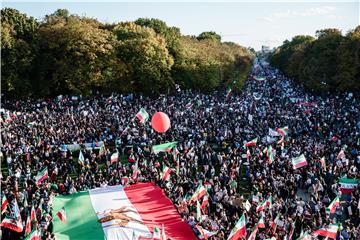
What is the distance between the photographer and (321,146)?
92.1ft

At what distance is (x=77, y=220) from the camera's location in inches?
741

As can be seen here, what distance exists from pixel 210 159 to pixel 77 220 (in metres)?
11.0

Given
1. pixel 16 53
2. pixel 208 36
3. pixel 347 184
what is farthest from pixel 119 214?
pixel 208 36

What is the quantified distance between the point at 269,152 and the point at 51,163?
13.3 meters

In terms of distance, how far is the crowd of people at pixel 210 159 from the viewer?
18469 mm

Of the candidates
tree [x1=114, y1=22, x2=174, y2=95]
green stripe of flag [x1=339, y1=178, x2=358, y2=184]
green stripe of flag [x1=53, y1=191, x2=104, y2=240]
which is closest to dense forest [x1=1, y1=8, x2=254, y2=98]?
tree [x1=114, y1=22, x2=174, y2=95]

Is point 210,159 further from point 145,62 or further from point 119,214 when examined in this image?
point 145,62

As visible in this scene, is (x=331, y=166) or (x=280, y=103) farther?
(x=280, y=103)

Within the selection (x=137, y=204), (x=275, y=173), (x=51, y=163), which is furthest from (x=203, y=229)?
(x=51, y=163)

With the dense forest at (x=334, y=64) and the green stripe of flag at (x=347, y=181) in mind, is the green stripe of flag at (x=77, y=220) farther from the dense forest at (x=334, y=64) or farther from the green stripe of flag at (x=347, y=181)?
the dense forest at (x=334, y=64)

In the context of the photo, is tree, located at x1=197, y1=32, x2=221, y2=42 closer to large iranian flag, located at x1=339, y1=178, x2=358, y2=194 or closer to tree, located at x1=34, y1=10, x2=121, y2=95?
tree, located at x1=34, y1=10, x2=121, y2=95

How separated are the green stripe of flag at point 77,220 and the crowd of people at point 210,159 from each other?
1.78 feet

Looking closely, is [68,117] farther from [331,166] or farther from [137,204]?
[331,166]

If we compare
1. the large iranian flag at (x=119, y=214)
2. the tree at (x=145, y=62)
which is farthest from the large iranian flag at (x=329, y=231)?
the tree at (x=145, y=62)
